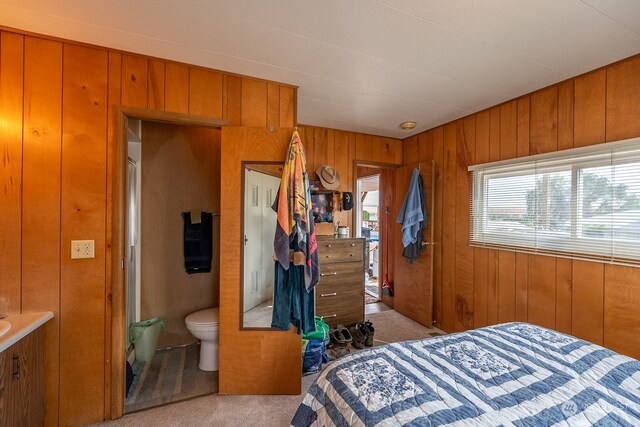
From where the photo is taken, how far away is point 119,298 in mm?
1751

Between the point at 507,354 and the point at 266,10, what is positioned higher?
the point at 266,10

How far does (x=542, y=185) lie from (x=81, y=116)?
343 centimetres

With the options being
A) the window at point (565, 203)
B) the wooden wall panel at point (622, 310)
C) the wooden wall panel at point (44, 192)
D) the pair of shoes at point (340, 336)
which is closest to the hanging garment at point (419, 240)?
the window at point (565, 203)

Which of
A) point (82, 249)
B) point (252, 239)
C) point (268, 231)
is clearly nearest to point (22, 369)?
point (82, 249)

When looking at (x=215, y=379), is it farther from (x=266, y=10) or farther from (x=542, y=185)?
(x=542, y=185)

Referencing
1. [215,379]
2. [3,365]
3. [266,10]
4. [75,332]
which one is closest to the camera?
[3,365]

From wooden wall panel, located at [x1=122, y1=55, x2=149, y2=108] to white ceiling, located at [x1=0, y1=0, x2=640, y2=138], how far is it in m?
0.07

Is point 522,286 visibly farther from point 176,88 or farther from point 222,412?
point 176,88

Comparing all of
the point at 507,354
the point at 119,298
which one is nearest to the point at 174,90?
the point at 119,298

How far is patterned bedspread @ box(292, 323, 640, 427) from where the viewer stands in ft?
3.00

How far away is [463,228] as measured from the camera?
9.52 feet

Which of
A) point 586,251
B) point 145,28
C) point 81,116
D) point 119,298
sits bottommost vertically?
point 119,298

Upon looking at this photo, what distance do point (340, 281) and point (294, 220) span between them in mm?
1468

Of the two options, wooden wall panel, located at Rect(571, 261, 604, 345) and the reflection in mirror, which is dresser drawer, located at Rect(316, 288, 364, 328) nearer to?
the reflection in mirror
